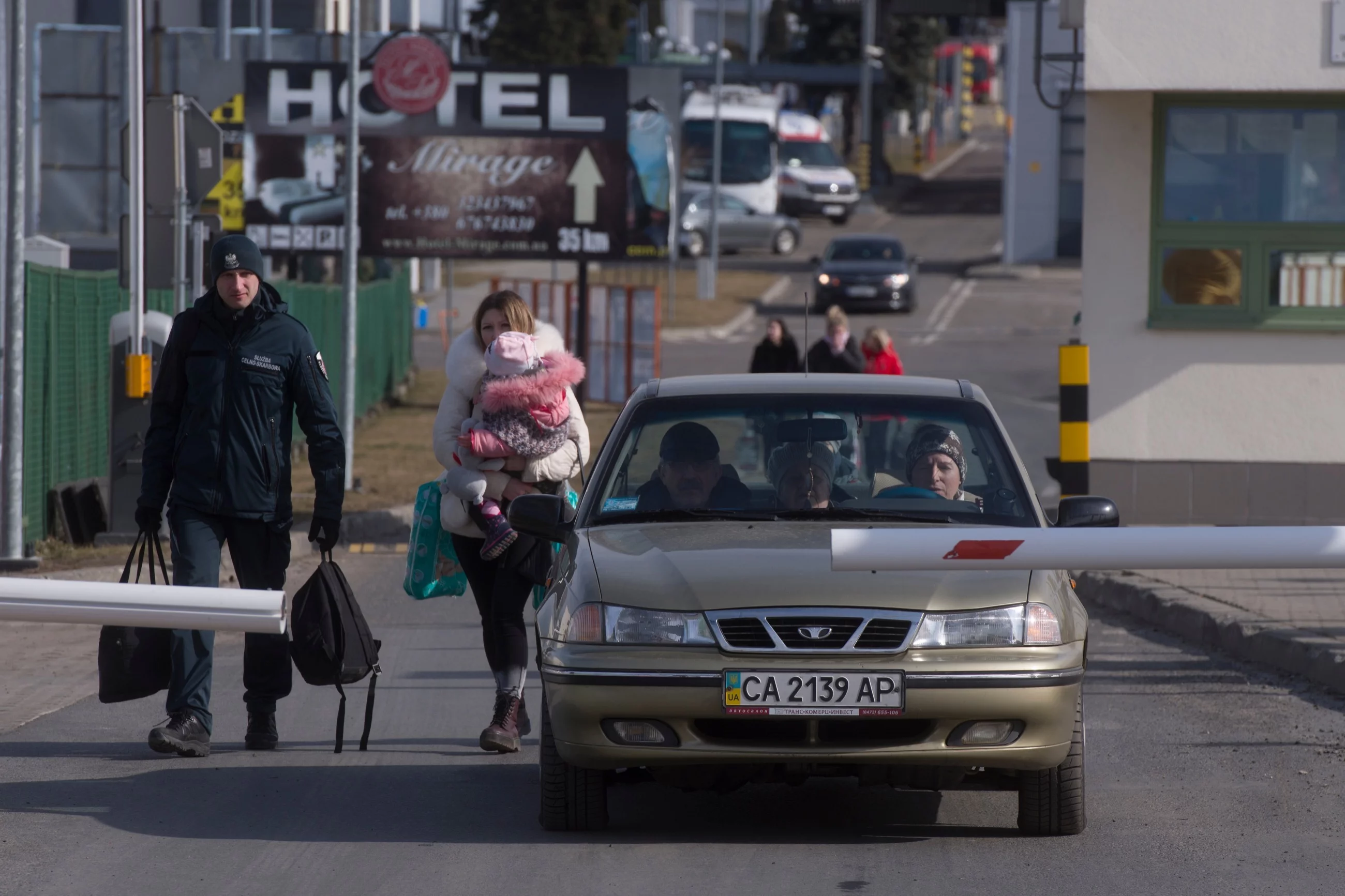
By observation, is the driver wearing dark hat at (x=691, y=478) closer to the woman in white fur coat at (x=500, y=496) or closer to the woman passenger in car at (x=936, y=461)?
the woman passenger in car at (x=936, y=461)

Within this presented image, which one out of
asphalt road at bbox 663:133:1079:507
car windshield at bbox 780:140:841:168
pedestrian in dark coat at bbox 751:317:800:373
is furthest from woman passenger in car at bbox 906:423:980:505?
car windshield at bbox 780:140:841:168

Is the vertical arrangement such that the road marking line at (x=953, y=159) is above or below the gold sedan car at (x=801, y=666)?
above

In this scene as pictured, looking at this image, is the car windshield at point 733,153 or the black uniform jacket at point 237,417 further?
the car windshield at point 733,153

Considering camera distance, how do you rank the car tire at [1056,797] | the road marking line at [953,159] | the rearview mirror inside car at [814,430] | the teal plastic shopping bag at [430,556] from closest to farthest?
the car tire at [1056,797], the rearview mirror inside car at [814,430], the teal plastic shopping bag at [430,556], the road marking line at [953,159]

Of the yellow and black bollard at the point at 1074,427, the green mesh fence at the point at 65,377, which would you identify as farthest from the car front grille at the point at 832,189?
the yellow and black bollard at the point at 1074,427

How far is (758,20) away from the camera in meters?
130

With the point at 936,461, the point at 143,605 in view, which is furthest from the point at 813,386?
the point at 143,605

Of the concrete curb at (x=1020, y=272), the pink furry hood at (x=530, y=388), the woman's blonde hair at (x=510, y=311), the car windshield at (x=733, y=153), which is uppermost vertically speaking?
the car windshield at (x=733, y=153)

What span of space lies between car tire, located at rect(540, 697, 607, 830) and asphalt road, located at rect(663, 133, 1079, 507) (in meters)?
8.23

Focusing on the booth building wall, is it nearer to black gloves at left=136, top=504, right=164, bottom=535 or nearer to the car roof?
the car roof

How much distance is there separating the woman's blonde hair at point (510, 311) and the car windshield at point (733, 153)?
4657cm

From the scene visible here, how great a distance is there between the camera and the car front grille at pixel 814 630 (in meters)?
5.68

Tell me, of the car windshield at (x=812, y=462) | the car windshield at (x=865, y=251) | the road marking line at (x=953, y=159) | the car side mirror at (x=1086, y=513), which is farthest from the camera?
the road marking line at (x=953, y=159)

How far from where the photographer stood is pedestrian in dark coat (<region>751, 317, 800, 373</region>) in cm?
1866
